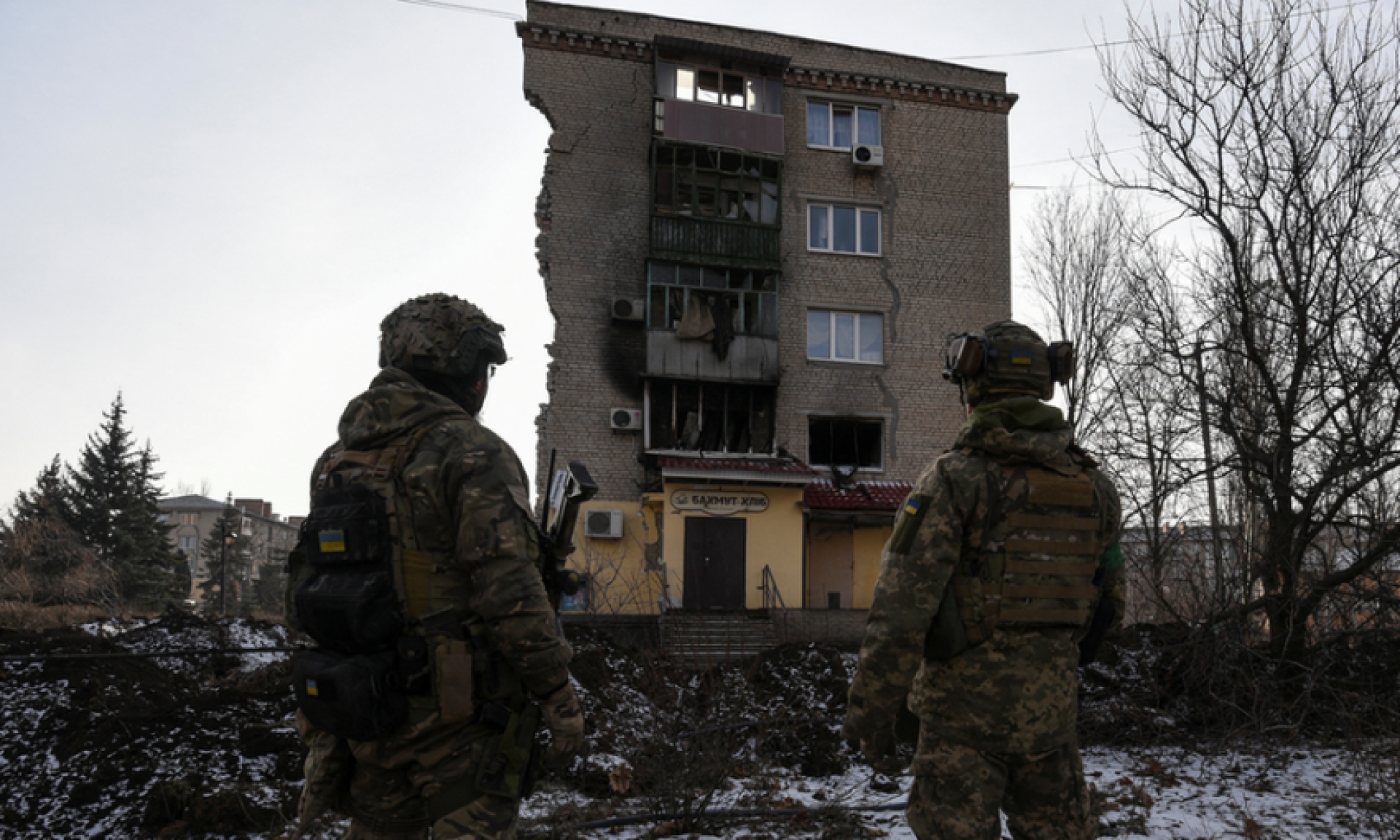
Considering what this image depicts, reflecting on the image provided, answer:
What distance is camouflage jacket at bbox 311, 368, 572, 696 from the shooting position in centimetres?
254

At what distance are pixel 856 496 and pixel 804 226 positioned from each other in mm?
6671

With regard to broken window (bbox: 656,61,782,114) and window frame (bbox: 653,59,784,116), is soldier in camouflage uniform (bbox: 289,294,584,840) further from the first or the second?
broken window (bbox: 656,61,782,114)

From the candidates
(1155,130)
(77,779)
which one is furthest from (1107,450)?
(77,779)

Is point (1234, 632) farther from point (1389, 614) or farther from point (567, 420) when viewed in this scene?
point (567, 420)

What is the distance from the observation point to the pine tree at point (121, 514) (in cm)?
3128

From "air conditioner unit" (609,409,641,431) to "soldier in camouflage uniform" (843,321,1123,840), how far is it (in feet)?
52.4

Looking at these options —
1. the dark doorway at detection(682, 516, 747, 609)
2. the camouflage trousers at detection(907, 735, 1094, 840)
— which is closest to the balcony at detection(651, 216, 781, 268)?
the dark doorway at detection(682, 516, 747, 609)

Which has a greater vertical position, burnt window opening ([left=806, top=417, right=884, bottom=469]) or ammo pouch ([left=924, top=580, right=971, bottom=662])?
burnt window opening ([left=806, top=417, right=884, bottom=469])

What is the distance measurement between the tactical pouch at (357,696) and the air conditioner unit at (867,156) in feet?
66.4

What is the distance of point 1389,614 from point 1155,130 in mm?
4952

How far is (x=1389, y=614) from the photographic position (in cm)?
718

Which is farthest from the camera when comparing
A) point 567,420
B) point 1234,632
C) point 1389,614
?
point 567,420

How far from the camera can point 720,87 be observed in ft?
66.0

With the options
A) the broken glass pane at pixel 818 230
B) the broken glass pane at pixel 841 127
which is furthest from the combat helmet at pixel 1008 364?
the broken glass pane at pixel 841 127
